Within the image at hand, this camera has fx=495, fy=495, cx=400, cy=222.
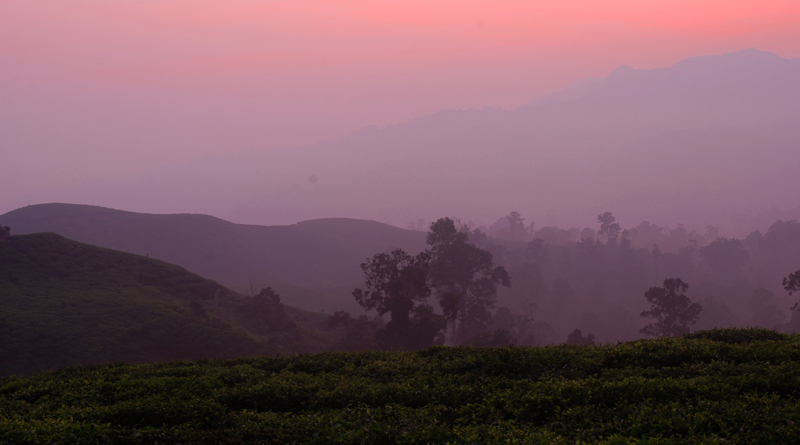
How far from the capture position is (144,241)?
144m

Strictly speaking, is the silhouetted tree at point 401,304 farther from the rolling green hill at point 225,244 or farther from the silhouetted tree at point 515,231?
the silhouetted tree at point 515,231

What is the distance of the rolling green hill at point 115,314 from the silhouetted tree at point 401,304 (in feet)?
37.2

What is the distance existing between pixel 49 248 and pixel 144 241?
271 ft

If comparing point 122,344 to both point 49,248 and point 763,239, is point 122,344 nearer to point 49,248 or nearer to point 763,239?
point 49,248

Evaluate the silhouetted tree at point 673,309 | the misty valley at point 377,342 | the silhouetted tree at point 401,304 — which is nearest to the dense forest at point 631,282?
the misty valley at point 377,342

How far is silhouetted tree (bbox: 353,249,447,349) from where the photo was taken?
54719 millimetres

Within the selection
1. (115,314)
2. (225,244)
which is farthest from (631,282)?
(225,244)

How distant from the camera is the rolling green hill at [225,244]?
137875 millimetres

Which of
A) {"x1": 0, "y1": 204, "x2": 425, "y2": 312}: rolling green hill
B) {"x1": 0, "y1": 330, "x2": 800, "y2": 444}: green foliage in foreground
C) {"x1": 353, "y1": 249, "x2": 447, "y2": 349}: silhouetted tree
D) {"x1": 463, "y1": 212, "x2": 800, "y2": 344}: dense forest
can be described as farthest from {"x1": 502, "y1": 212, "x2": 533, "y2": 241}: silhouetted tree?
{"x1": 0, "y1": 330, "x2": 800, "y2": 444}: green foliage in foreground

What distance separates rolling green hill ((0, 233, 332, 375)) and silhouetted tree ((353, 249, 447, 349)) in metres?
11.3

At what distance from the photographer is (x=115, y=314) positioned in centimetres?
5512

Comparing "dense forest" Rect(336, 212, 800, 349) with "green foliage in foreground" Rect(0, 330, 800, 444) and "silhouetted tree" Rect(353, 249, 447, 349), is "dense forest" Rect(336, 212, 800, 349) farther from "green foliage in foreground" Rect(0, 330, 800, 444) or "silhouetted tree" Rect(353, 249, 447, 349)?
"green foliage in foreground" Rect(0, 330, 800, 444)

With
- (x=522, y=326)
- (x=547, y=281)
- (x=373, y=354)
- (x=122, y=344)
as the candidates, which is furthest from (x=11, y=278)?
(x=547, y=281)

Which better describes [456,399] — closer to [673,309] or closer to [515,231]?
[673,309]
